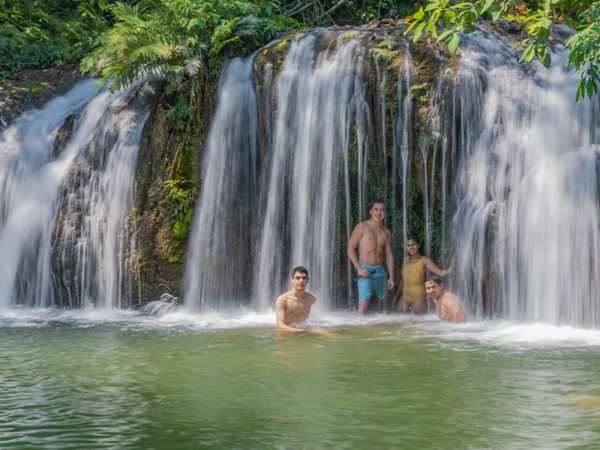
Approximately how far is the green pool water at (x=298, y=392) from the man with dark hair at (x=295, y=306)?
0.62m

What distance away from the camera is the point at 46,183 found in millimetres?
15773

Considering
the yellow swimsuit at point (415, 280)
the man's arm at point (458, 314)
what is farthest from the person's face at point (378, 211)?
the man's arm at point (458, 314)

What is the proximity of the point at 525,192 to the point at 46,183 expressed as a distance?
7722 mm

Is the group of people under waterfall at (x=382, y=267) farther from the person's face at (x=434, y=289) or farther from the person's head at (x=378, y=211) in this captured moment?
the person's face at (x=434, y=289)

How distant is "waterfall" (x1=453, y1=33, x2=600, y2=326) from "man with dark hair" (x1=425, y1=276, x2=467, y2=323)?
0.79 meters

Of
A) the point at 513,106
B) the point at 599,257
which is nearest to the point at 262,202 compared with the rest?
the point at 513,106

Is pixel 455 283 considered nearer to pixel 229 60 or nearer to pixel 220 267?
pixel 220 267

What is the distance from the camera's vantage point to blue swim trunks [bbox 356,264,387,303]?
1338 cm

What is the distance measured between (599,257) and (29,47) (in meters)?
12.8

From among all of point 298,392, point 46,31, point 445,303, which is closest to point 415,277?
point 445,303

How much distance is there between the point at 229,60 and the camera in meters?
15.7

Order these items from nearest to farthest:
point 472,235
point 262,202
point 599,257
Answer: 1. point 599,257
2. point 472,235
3. point 262,202

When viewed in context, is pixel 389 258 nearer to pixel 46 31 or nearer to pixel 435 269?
pixel 435 269

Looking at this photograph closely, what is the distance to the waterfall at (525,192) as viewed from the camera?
11977 mm
